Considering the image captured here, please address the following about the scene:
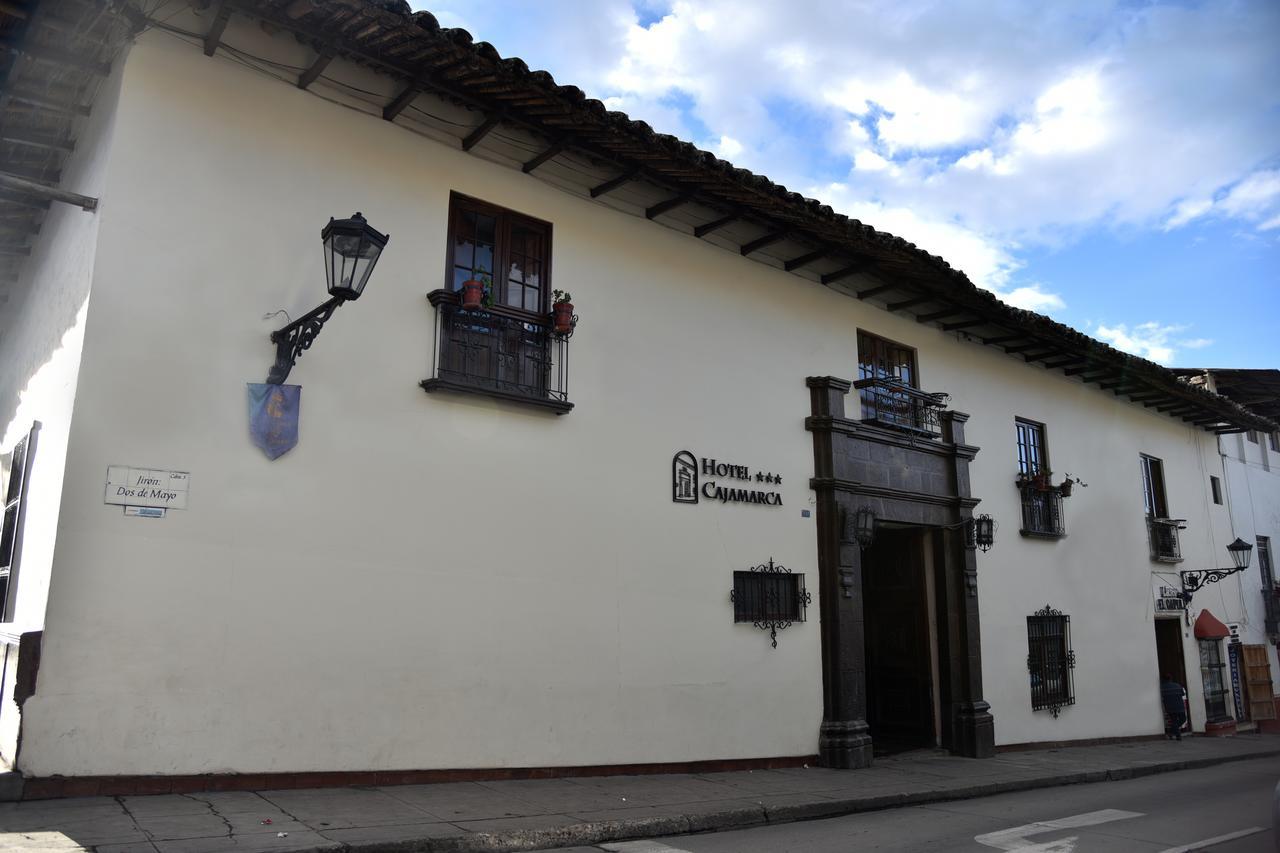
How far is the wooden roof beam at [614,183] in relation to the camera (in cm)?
884

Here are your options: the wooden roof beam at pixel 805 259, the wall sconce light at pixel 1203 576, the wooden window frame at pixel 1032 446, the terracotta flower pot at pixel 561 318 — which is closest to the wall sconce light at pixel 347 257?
the terracotta flower pot at pixel 561 318

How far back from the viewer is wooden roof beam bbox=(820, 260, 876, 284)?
11.1 meters

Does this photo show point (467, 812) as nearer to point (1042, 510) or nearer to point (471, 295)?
point (471, 295)

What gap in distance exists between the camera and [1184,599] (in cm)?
1714

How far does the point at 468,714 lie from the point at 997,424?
9.70 metres

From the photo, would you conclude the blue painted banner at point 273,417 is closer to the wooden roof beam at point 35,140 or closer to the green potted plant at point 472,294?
the green potted plant at point 472,294

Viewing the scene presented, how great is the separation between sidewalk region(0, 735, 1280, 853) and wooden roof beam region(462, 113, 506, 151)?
549cm

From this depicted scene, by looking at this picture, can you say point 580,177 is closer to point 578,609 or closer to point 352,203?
point 352,203

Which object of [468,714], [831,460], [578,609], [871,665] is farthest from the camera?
[871,665]

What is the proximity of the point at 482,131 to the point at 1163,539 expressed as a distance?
14.9m

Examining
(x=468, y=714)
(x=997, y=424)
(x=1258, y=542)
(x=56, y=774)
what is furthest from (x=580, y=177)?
(x=1258, y=542)

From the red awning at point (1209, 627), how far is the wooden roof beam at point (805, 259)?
39.9 feet

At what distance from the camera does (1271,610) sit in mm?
19984

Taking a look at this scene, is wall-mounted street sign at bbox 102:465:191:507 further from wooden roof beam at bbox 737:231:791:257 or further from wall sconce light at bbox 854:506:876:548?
wall sconce light at bbox 854:506:876:548
